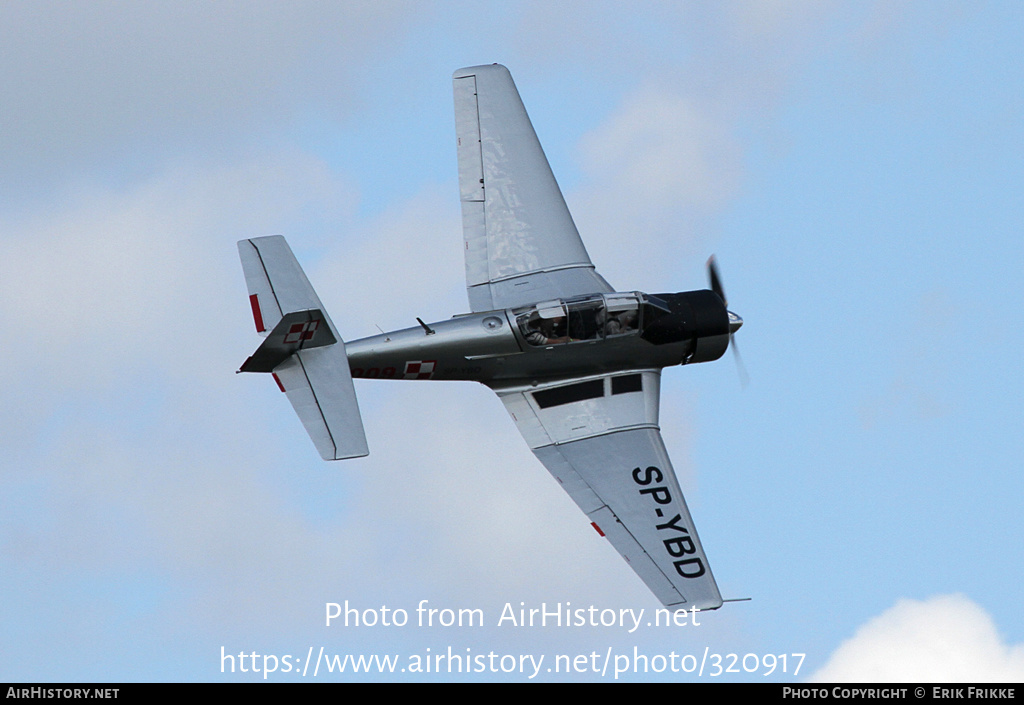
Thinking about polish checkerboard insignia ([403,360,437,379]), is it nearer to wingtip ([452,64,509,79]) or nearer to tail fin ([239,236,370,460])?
tail fin ([239,236,370,460])

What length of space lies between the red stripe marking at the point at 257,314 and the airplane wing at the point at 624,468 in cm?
398

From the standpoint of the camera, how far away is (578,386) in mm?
23969

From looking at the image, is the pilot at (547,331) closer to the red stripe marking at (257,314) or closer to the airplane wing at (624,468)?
the airplane wing at (624,468)

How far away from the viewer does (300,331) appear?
22016mm

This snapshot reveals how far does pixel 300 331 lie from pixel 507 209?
5485mm

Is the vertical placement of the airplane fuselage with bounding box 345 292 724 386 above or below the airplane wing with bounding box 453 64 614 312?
below

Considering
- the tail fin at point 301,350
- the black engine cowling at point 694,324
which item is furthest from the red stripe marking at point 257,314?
the black engine cowling at point 694,324

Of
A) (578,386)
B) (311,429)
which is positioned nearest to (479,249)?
(578,386)

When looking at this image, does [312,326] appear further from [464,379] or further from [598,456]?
[598,456]

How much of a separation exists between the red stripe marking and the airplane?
2 cm

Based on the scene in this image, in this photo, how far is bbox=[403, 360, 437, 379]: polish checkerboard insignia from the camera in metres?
23.4

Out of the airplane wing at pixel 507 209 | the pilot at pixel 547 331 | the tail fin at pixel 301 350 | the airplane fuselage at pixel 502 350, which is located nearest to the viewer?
the tail fin at pixel 301 350

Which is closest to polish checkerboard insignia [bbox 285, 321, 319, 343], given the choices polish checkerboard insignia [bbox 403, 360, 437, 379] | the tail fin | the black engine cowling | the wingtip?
the tail fin

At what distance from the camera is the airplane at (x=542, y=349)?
21.8 metres
